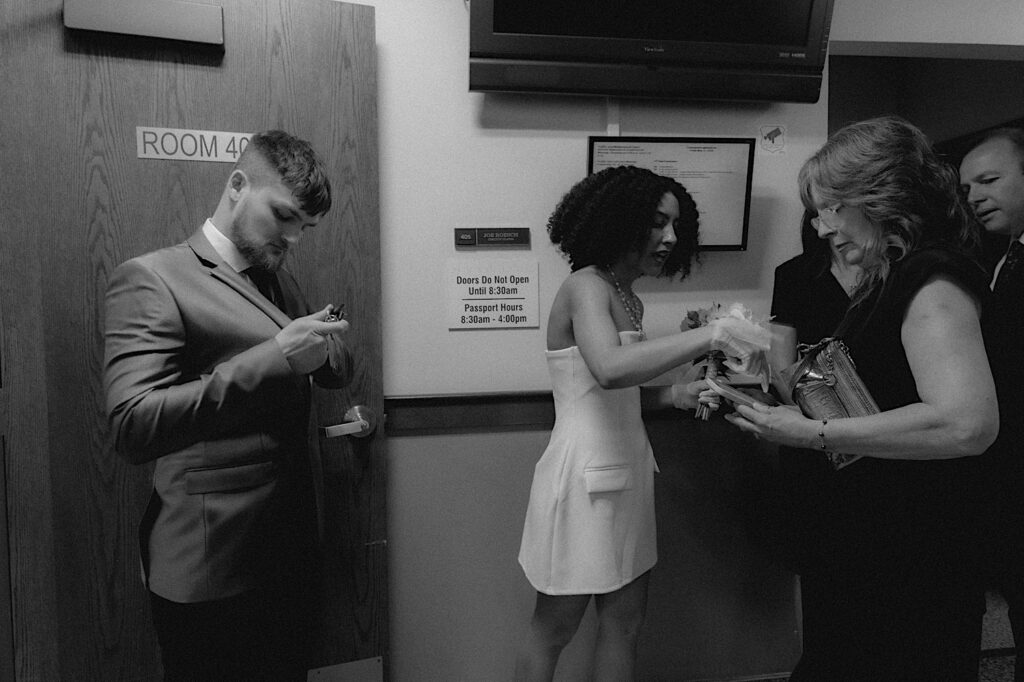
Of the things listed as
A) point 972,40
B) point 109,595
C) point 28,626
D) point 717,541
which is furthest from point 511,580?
point 972,40

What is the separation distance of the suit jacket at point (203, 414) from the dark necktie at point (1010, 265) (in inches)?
69.5

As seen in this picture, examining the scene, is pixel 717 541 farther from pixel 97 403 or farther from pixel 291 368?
pixel 97 403

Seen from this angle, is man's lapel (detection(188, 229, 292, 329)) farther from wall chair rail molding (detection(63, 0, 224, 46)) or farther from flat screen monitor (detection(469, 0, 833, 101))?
flat screen monitor (detection(469, 0, 833, 101))

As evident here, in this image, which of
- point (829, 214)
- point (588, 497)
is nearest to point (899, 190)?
point (829, 214)

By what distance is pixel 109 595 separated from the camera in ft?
5.23

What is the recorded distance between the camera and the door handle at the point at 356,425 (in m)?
1.66

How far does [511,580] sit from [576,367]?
2.83 ft

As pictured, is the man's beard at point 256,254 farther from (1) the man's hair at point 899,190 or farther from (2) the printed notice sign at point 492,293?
(1) the man's hair at point 899,190

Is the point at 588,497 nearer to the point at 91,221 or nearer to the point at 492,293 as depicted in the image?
the point at 492,293

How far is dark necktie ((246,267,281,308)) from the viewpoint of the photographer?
1.38 metres

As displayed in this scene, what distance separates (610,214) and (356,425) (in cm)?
89

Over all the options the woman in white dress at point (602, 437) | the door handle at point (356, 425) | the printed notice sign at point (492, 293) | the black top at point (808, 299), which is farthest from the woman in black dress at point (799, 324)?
the door handle at point (356, 425)

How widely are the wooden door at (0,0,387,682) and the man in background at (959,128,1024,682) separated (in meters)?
1.63

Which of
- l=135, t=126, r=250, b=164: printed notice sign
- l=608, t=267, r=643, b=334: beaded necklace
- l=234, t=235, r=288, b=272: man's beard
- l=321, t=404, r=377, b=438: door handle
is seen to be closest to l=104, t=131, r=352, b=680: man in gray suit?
l=234, t=235, r=288, b=272: man's beard
